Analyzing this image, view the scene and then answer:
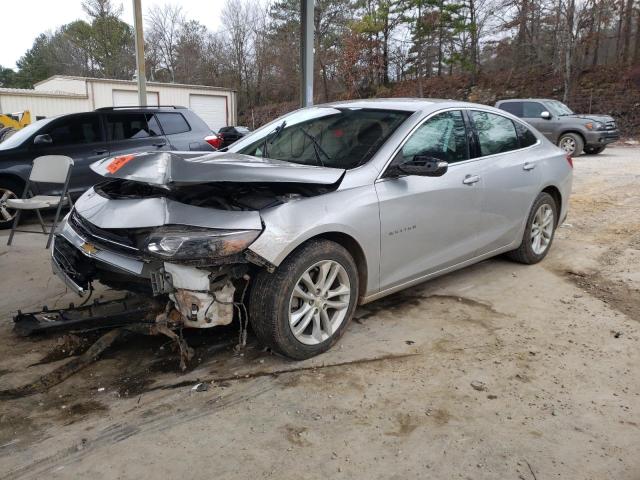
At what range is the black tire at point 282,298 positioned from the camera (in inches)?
117

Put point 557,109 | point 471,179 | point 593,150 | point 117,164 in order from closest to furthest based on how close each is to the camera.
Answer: point 117,164, point 471,179, point 557,109, point 593,150

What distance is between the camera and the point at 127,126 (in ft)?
26.6

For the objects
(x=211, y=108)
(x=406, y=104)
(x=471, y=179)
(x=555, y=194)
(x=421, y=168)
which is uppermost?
(x=211, y=108)

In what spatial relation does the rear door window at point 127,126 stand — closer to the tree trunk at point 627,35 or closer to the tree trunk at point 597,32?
the tree trunk at point 597,32

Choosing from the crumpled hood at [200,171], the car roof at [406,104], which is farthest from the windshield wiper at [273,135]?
the crumpled hood at [200,171]

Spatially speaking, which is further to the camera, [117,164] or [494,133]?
[494,133]

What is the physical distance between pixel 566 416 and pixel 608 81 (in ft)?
83.5

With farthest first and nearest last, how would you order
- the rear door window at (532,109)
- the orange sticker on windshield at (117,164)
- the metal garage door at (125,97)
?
the metal garage door at (125,97), the rear door window at (532,109), the orange sticker on windshield at (117,164)

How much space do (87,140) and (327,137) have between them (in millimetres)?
5210

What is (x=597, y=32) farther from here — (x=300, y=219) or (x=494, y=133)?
(x=300, y=219)

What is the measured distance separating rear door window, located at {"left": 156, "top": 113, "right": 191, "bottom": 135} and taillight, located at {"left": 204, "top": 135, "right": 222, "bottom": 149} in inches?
15.0

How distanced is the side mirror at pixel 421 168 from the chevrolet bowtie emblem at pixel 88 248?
194 centimetres

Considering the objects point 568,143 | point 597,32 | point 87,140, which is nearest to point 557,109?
point 568,143

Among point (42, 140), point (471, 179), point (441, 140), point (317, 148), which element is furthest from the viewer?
point (42, 140)
